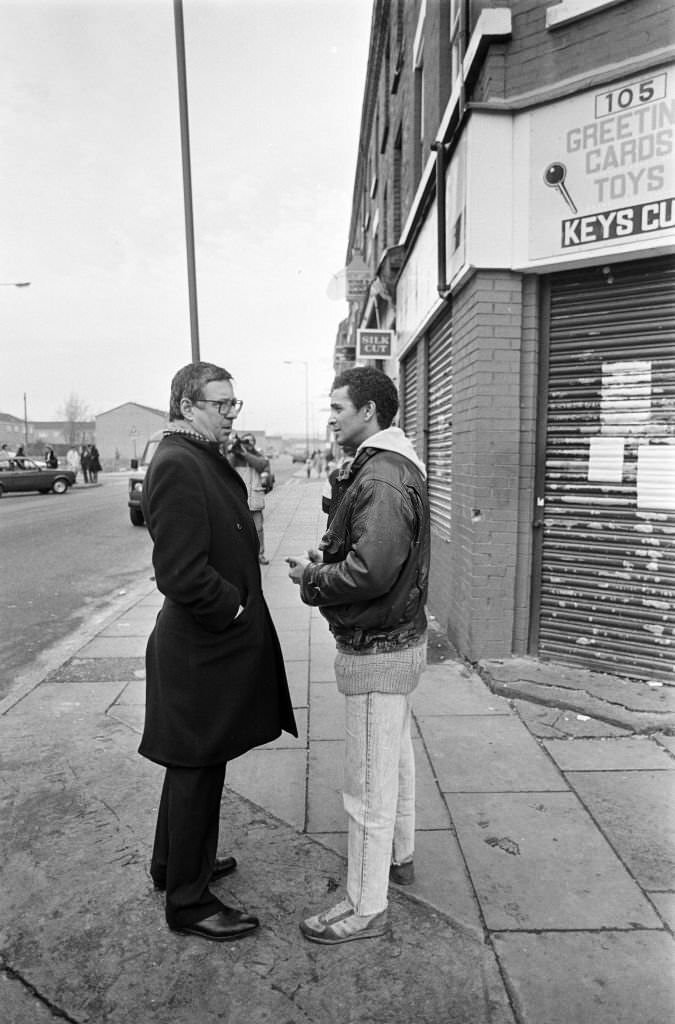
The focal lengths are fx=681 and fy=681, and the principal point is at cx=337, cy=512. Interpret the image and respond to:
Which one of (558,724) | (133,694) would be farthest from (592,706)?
(133,694)

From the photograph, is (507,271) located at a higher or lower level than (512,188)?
lower

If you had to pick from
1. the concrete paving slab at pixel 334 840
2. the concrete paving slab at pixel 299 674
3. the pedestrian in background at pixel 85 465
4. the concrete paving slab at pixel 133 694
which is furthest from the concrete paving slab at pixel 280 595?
the pedestrian in background at pixel 85 465

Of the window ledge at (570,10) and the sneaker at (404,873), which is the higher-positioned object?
the window ledge at (570,10)

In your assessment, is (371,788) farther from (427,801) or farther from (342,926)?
(427,801)

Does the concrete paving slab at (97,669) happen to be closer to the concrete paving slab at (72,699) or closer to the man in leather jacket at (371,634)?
the concrete paving slab at (72,699)

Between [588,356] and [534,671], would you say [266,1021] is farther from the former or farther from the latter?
[588,356]

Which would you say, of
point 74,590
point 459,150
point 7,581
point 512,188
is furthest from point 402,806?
point 7,581

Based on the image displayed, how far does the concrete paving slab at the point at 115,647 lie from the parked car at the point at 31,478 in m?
23.0

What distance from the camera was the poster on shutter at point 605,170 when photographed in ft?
13.7

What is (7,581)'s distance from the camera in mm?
9531

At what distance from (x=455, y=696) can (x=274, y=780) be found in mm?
1529

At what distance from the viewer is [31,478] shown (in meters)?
27.4

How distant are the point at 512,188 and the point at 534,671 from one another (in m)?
3.36

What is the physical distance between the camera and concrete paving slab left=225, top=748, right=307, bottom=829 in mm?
3275
